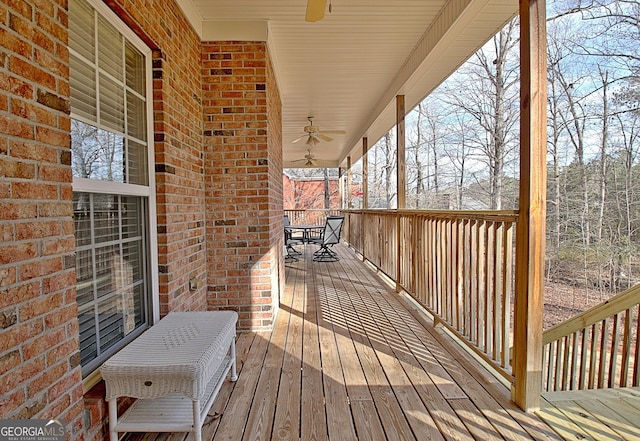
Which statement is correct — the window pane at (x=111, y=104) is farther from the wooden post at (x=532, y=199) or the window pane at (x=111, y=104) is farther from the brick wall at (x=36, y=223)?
the wooden post at (x=532, y=199)

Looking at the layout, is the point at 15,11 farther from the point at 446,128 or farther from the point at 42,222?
the point at 446,128

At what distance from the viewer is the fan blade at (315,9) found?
197 cm

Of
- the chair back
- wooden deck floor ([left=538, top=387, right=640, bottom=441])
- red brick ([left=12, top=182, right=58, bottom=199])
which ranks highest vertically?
red brick ([left=12, top=182, right=58, bottom=199])

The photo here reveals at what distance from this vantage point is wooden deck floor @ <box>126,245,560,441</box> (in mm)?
1668

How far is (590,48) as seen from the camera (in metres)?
6.07

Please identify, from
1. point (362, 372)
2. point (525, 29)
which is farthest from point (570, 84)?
point (362, 372)

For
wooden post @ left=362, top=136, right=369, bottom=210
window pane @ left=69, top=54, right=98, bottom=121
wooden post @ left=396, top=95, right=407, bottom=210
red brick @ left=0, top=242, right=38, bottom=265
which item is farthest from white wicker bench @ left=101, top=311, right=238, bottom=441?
wooden post @ left=362, top=136, right=369, bottom=210

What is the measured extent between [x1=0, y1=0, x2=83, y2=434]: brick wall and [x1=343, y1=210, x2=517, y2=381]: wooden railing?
210 cm

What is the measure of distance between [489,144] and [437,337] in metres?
7.73

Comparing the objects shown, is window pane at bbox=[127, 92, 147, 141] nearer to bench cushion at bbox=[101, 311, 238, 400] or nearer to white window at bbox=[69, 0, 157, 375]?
white window at bbox=[69, 0, 157, 375]

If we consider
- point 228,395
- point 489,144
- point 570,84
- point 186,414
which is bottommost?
point 228,395

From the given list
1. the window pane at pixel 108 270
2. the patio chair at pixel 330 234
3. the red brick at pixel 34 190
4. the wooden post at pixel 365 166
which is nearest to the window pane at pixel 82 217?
the window pane at pixel 108 270

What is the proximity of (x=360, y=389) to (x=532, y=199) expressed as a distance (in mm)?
1438

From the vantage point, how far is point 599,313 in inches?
89.0
